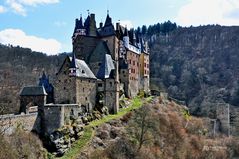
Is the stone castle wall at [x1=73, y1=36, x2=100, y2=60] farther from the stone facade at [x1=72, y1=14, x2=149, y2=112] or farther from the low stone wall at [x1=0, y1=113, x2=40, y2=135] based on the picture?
the low stone wall at [x1=0, y1=113, x2=40, y2=135]

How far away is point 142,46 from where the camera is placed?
7644 cm

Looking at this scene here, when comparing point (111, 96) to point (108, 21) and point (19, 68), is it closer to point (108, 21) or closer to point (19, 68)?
point (108, 21)

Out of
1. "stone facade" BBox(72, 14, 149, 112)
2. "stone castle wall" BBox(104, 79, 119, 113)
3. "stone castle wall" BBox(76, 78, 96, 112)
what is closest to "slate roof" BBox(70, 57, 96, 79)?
"stone castle wall" BBox(76, 78, 96, 112)

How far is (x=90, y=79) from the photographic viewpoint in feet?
173

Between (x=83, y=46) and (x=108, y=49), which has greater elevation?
(x=83, y=46)

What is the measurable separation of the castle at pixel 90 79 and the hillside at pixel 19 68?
1650 cm

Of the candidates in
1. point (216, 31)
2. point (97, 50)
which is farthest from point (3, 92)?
point (216, 31)

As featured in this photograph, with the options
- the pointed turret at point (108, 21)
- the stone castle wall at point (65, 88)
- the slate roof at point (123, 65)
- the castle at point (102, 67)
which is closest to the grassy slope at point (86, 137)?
the castle at point (102, 67)

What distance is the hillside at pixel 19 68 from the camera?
81.3 meters

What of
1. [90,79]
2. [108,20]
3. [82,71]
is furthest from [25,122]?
[108,20]

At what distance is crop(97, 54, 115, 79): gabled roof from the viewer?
5566cm

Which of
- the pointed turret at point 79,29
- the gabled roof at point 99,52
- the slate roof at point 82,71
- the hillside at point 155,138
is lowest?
the hillside at point 155,138

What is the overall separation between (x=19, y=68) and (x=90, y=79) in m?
58.3

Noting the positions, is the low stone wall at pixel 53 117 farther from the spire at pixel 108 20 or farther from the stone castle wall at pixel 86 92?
the spire at pixel 108 20
